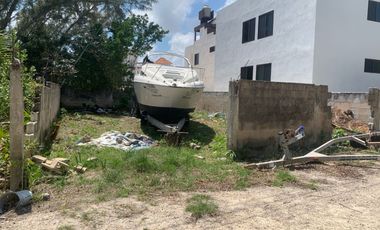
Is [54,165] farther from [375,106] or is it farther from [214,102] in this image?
[214,102]

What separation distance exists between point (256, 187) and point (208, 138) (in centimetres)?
443

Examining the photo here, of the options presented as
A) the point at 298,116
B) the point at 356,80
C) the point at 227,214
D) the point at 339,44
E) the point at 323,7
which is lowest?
the point at 227,214

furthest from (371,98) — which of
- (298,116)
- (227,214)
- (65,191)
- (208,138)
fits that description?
(65,191)

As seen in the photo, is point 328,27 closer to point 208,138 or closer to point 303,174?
point 208,138

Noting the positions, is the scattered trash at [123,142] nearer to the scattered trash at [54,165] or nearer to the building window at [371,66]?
the scattered trash at [54,165]

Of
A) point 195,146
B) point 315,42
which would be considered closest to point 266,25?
point 315,42

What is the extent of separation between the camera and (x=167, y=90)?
1077cm

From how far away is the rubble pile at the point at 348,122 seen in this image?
1234 cm

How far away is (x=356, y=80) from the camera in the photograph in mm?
17797

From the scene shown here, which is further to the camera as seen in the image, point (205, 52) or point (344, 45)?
point (205, 52)

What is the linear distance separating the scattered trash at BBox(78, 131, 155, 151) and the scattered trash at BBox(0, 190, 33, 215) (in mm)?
3773

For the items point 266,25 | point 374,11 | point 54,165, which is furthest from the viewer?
point 266,25

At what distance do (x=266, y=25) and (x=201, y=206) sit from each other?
16.2 meters

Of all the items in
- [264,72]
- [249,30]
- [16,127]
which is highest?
[249,30]
